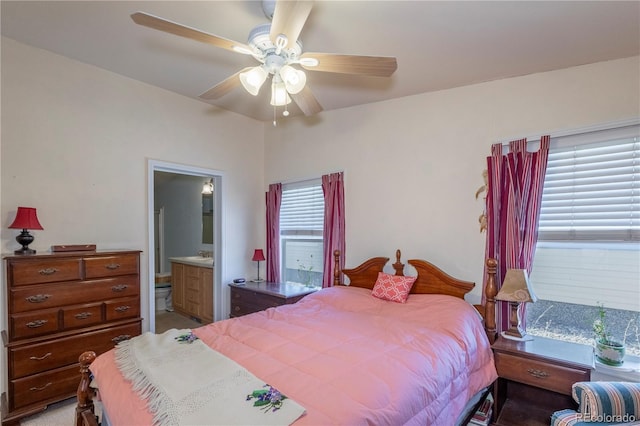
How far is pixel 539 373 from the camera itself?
6.90 ft

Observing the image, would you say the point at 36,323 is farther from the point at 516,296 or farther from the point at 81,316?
the point at 516,296

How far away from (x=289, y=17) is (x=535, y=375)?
8.77 ft

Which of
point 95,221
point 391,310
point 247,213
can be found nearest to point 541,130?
point 391,310

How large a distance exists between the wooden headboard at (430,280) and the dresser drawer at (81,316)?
226 cm

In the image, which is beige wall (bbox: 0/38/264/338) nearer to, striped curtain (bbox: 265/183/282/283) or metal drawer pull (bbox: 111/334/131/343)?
metal drawer pull (bbox: 111/334/131/343)

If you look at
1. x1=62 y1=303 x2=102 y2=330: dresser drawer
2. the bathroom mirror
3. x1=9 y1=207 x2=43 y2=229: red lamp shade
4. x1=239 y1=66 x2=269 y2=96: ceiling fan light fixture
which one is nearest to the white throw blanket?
x1=62 y1=303 x2=102 y2=330: dresser drawer

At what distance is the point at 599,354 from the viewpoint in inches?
83.2

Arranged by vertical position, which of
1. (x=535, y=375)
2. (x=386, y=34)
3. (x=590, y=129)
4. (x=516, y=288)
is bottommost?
(x=535, y=375)

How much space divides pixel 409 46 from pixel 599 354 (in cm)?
252

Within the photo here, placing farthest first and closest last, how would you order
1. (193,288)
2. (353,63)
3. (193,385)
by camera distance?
(193,288) → (353,63) → (193,385)

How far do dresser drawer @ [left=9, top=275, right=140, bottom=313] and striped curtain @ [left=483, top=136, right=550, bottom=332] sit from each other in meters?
3.22

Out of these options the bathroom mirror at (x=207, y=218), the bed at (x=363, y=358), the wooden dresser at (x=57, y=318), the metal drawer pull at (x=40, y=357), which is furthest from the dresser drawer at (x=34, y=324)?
the bathroom mirror at (x=207, y=218)

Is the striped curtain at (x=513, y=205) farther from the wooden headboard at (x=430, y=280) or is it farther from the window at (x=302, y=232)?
the window at (x=302, y=232)

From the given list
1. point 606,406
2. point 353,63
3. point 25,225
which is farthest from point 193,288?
point 606,406
